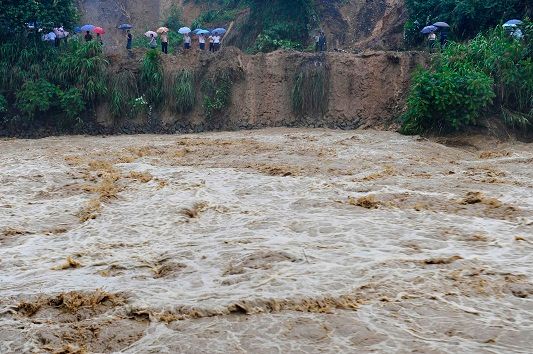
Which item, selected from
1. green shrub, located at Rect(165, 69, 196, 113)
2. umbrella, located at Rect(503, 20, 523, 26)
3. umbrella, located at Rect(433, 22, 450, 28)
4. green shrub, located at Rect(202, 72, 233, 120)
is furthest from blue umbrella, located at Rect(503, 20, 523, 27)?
green shrub, located at Rect(165, 69, 196, 113)

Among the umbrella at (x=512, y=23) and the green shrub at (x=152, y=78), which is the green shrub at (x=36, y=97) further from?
the umbrella at (x=512, y=23)

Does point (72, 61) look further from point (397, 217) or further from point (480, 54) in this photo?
point (397, 217)

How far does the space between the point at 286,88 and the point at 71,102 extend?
244 inches

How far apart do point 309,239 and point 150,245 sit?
5.61 feet

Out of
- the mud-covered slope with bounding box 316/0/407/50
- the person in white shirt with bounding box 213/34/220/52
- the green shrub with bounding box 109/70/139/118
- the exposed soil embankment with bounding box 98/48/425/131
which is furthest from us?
the mud-covered slope with bounding box 316/0/407/50

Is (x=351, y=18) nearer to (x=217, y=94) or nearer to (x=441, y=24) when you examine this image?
(x=441, y=24)

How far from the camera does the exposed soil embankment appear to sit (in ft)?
62.0

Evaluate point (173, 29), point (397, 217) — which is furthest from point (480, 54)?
point (173, 29)

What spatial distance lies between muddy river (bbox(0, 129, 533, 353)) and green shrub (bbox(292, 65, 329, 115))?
23.0 ft

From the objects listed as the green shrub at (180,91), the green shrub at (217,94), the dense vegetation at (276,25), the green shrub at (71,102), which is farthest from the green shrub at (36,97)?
the dense vegetation at (276,25)

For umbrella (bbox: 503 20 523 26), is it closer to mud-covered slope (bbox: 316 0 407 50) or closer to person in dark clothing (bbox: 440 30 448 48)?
person in dark clothing (bbox: 440 30 448 48)

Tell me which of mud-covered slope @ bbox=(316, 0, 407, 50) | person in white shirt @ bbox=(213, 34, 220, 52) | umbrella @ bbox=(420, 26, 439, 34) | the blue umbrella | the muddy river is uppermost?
mud-covered slope @ bbox=(316, 0, 407, 50)

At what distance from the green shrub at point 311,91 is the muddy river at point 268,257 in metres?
7.00

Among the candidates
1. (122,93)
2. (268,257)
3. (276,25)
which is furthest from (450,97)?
(268,257)
